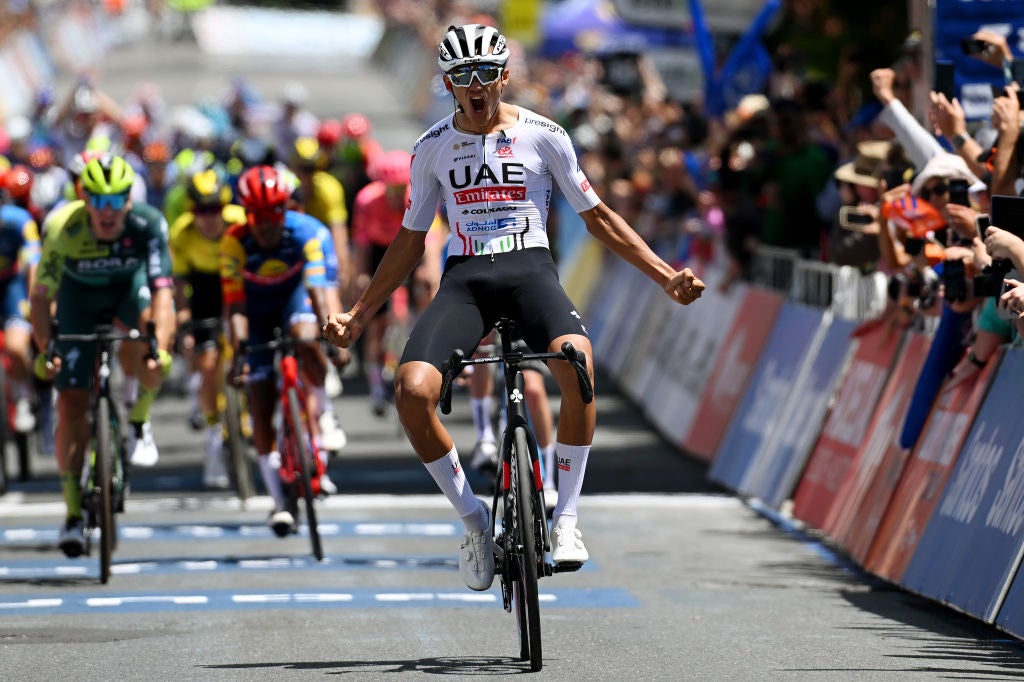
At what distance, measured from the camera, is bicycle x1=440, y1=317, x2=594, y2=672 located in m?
8.60

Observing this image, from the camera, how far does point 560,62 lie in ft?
136

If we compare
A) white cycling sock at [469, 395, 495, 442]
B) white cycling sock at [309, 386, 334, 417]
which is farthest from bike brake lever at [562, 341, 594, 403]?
white cycling sock at [469, 395, 495, 442]

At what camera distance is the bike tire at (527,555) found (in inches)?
336

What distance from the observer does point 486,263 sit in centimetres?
918

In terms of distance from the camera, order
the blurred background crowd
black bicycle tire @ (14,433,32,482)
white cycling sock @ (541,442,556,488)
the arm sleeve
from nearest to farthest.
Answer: the blurred background crowd
the arm sleeve
white cycling sock @ (541,442,556,488)
black bicycle tire @ (14,433,32,482)

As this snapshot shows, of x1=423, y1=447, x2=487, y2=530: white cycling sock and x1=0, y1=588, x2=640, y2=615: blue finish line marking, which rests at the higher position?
x1=423, y1=447, x2=487, y2=530: white cycling sock

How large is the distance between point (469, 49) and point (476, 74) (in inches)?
4.1

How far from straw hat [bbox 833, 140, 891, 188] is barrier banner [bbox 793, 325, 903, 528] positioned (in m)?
0.96

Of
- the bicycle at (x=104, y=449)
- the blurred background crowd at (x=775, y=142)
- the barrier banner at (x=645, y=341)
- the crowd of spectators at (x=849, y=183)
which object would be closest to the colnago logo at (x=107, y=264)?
the bicycle at (x=104, y=449)

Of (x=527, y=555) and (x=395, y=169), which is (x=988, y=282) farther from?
(x=395, y=169)

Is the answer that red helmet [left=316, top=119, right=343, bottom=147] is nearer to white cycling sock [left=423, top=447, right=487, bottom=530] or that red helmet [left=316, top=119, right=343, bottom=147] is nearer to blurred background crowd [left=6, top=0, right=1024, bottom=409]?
blurred background crowd [left=6, top=0, right=1024, bottom=409]

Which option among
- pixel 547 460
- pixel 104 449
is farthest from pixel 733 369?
pixel 104 449

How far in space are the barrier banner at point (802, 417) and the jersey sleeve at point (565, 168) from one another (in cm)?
456

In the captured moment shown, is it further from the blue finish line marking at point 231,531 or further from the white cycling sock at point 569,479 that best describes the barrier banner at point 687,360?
the white cycling sock at point 569,479
